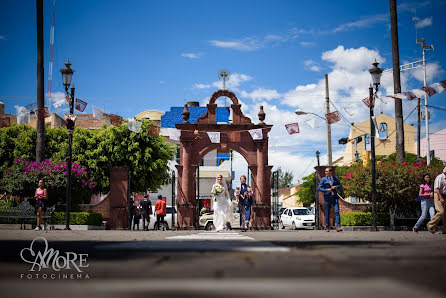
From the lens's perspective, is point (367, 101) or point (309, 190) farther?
point (309, 190)

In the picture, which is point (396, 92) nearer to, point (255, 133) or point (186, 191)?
point (255, 133)

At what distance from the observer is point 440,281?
3363 mm

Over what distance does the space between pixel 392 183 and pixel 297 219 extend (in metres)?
11.3

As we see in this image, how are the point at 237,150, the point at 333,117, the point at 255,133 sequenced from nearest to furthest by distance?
the point at 333,117
the point at 255,133
the point at 237,150

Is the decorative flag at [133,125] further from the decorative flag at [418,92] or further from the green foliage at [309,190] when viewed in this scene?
the green foliage at [309,190]

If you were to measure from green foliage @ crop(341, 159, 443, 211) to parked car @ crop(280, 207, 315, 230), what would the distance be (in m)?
9.36

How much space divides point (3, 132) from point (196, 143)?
2183 centimetres

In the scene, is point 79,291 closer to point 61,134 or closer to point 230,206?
point 230,206

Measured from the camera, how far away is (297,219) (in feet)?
100

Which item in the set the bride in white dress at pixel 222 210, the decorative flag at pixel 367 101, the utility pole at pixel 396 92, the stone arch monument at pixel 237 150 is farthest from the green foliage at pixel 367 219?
the bride in white dress at pixel 222 210

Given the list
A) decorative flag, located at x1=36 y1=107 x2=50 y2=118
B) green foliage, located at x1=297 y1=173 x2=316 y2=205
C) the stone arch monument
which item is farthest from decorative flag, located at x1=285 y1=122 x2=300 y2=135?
green foliage, located at x1=297 y1=173 x2=316 y2=205

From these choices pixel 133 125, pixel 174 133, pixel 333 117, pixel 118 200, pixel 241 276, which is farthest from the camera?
pixel 174 133

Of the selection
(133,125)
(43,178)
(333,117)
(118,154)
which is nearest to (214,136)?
(133,125)

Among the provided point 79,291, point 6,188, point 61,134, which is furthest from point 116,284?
point 61,134
